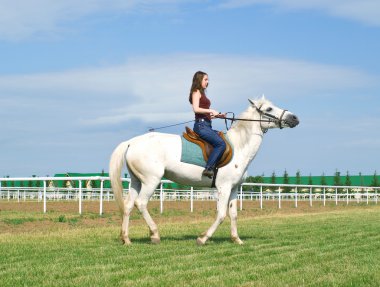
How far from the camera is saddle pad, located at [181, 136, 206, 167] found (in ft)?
35.8

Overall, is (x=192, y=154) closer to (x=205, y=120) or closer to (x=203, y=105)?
(x=205, y=120)

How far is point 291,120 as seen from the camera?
11.5 meters

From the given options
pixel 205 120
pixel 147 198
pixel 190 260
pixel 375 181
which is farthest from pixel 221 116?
pixel 375 181

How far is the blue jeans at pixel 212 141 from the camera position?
10.9 meters

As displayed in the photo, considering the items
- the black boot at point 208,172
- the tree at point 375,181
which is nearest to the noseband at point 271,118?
the black boot at point 208,172

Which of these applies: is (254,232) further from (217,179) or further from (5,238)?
(5,238)

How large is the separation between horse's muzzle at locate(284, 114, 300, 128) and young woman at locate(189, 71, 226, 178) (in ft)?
3.99

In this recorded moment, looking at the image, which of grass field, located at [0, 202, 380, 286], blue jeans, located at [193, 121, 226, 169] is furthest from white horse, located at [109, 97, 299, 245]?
grass field, located at [0, 202, 380, 286]

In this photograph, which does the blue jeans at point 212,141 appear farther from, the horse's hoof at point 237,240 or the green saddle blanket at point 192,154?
the horse's hoof at point 237,240

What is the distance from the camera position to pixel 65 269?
7.55 metres

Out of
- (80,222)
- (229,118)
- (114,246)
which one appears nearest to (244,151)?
(229,118)

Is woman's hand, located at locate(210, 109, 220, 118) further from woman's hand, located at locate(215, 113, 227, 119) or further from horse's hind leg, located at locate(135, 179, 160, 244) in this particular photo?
horse's hind leg, located at locate(135, 179, 160, 244)

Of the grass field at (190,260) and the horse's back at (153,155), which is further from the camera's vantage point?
the horse's back at (153,155)

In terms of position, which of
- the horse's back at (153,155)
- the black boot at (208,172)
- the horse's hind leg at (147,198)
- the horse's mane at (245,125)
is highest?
the horse's mane at (245,125)
